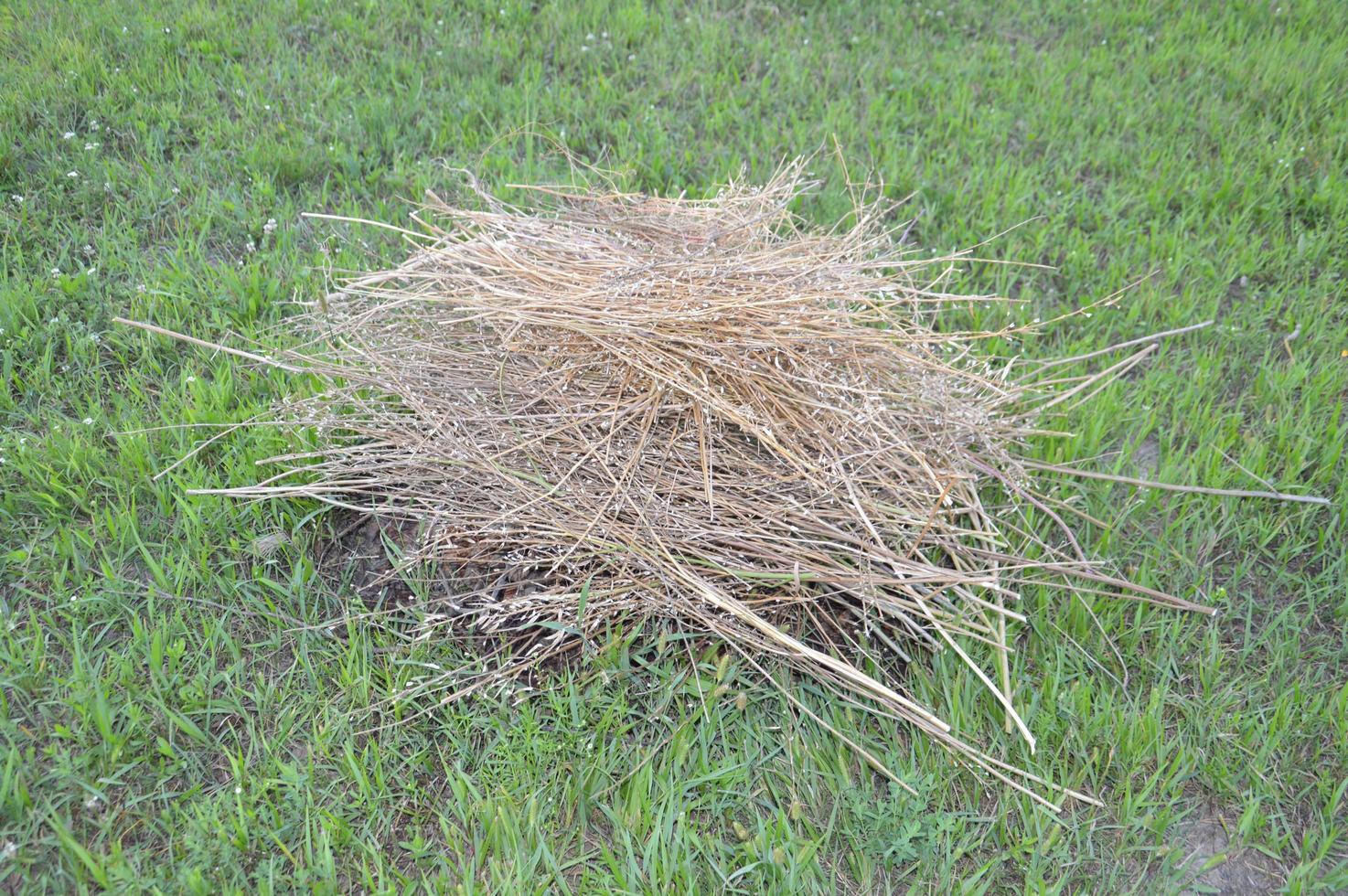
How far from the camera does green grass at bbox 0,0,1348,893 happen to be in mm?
1900

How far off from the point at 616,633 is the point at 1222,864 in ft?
4.70

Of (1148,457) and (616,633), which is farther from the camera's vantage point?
(1148,457)

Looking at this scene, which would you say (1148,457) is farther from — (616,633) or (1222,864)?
(616,633)

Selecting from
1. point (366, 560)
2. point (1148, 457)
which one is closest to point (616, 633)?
point (366, 560)

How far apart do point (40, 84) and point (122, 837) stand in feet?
11.1

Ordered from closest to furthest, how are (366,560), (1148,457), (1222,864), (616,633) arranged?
(1222,864), (616,633), (366,560), (1148,457)

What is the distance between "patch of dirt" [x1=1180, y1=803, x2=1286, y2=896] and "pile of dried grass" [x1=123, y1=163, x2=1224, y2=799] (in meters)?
0.35

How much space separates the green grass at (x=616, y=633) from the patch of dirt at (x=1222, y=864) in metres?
0.02

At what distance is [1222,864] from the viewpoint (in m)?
1.96

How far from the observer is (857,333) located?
2561mm

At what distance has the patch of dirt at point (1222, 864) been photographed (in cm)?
193

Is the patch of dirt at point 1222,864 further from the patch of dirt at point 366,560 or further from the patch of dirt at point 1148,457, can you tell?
the patch of dirt at point 366,560

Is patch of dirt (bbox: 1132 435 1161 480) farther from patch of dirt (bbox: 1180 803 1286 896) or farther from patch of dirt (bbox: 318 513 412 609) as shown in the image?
patch of dirt (bbox: 318 513 412 609)

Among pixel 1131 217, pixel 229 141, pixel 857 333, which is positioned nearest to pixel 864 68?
pixel 1131 217
